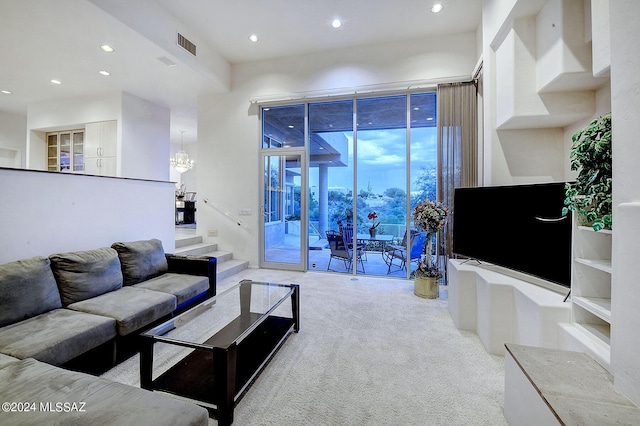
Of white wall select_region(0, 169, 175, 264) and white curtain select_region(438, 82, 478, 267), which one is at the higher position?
white curtain select_region(438, 82, 478, 267)

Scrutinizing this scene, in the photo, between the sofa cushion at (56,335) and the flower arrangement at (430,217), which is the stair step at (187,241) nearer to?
the sofa cushion at (56,335)

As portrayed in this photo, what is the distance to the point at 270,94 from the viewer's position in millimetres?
5125

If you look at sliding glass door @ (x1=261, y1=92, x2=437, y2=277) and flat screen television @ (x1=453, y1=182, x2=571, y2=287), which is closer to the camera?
flat screen television @ (x1=453, y1=182, x2=571, y2=287)

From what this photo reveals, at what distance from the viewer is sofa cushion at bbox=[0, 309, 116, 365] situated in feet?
5.33

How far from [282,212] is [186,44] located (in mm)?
3189

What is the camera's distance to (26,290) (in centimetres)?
199

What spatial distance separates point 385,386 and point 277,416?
30.8 inches

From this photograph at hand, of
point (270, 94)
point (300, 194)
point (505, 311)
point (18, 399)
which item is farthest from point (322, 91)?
point (18, 399)

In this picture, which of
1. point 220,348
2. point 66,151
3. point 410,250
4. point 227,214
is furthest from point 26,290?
point 66,151

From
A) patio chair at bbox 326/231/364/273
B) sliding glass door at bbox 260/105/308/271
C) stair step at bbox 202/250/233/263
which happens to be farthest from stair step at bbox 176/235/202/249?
patio chair at bbox 326/231/364/273

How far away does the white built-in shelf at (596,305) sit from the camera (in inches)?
55.8

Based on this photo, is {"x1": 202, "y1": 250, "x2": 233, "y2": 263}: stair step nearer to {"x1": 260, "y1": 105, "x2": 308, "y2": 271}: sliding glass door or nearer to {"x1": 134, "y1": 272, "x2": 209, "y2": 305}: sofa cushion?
{"x1": 260, "y1": 105, "x2": 308, "y2": 271}: sliding glass door

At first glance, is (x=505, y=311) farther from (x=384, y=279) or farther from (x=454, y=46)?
(x=454, y=46)

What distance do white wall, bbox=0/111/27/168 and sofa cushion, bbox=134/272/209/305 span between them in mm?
7008
